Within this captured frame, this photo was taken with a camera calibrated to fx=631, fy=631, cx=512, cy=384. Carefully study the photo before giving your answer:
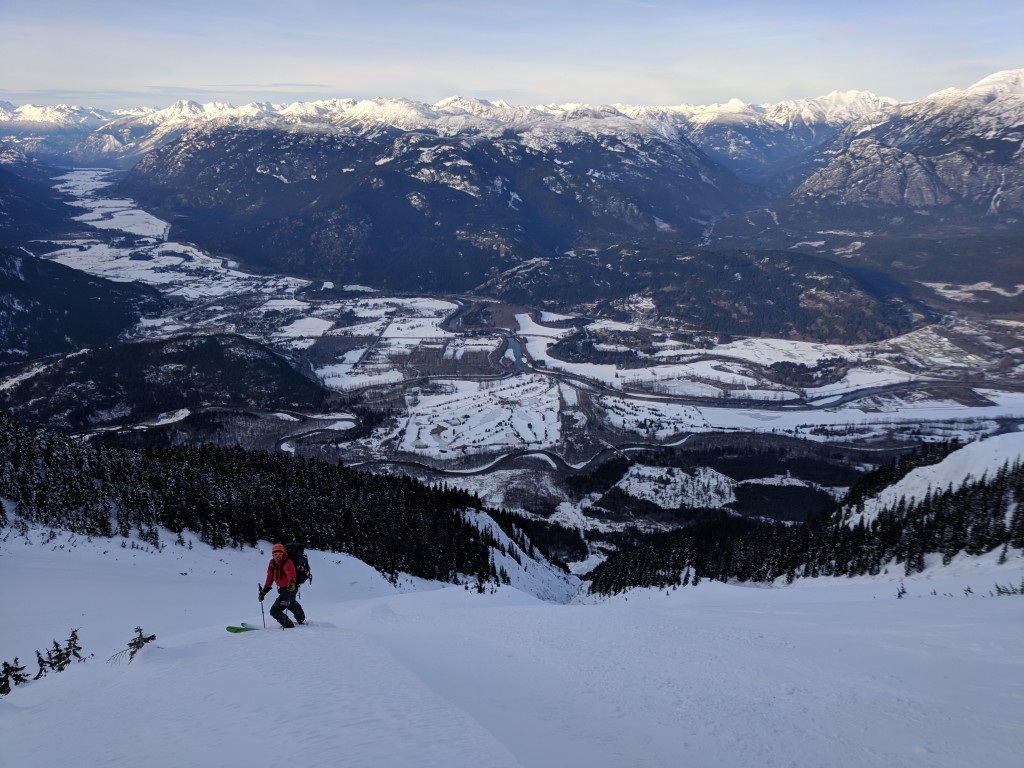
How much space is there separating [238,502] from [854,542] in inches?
2141

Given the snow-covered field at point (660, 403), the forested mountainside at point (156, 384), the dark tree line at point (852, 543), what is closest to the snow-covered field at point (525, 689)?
the dark tree line at point (852, 543)

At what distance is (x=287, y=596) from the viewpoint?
782 inches

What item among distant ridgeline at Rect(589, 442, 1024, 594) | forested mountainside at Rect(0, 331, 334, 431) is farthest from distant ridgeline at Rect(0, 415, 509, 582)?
forested mountainside at Rect(0, 331, 334, 431)

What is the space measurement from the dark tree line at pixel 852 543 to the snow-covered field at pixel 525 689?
783 inches

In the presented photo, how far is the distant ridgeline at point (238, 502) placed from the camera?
138ft

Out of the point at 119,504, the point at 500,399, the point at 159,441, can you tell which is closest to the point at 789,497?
the point at 500,399

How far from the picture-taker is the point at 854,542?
188ft

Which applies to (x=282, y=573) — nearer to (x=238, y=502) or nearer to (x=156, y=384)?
(x=238, y=502)

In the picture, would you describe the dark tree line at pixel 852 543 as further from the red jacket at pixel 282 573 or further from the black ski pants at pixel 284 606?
the red jacket at pixel 282 573

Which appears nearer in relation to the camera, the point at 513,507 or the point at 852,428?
the point at 513,507

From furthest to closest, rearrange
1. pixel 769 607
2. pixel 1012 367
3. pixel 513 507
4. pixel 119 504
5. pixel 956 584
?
pixel 1012 367 < pixel 513 507 < pixel 119 504 < pixel 956 584 < pixel 769 607

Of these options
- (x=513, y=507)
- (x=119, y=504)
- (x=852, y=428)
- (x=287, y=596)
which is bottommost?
(x=513, y=507)

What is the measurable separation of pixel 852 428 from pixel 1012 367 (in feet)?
269

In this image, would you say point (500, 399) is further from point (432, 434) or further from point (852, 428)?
point (852, 428)
